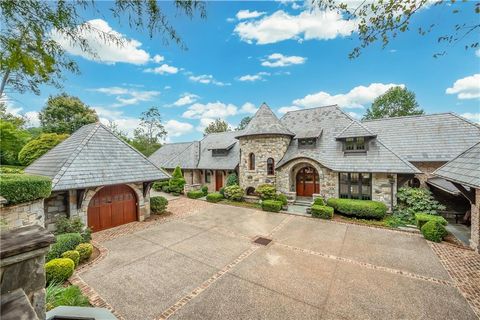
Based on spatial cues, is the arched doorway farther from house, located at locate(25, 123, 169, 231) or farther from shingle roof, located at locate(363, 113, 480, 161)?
house, located at locate(25, 123, 169, 231)

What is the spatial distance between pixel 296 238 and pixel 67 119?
35146 millimetres

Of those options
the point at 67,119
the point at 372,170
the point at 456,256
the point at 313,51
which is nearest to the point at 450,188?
the point at 372,170

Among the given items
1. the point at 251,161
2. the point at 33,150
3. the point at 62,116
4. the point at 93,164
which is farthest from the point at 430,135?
the point at 62,116

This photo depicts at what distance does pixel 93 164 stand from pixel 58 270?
551 centimetres

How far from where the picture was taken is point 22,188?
20.7ft

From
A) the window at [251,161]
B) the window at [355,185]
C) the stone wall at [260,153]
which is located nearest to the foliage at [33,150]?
the stone wall at [260,153]

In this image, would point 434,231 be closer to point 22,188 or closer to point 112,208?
point 112,208

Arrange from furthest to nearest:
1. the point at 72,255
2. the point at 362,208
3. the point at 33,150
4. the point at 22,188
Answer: the point at 33,150 → the point at 362,208 → the point at 72,255 → the point at 22,188

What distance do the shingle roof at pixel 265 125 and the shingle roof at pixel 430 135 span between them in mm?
7309

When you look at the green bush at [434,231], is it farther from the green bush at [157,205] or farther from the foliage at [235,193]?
the green bush at [157,205]

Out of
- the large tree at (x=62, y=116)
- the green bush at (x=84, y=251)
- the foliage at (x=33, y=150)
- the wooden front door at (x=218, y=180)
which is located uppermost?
the large tree at (x=62, y=116)

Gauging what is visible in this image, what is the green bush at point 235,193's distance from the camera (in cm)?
1606

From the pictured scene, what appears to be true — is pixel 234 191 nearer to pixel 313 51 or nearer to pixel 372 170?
pixel 372 170

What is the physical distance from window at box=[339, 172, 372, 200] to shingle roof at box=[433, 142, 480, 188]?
353 cm
